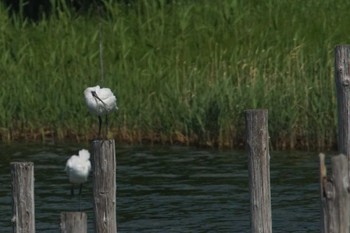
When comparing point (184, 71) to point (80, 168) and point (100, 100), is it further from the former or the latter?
point (80, 168)

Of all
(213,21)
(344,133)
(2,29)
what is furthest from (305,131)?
(344,133)

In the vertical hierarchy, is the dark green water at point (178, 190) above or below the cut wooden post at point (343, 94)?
below

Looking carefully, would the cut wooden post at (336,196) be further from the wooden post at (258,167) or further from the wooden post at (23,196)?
the wooden post at (23,196)

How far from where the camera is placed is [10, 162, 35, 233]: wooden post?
942 cm

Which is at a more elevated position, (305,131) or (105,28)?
(105,28)

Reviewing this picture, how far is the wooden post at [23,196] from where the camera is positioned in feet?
30.9

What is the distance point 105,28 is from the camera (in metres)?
21.4

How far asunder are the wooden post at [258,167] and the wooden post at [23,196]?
1394 millimetres

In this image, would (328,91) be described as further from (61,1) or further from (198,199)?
(61,1)

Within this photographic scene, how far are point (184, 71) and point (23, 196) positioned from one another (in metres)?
9.31

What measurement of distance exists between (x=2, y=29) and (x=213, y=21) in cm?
302

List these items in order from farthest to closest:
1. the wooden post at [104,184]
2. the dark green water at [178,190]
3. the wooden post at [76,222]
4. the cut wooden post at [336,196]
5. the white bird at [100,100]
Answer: the dark green water at [178,190], the white bird at [100,100], the wooden post at [104,184], the wooden post at [76,222], the cut wooden post at [336,196]

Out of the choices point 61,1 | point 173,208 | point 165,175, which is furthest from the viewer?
point 61,1

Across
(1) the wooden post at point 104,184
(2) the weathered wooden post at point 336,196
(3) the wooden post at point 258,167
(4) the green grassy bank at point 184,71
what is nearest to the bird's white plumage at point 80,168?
(1) the wooden post at point 104,184
